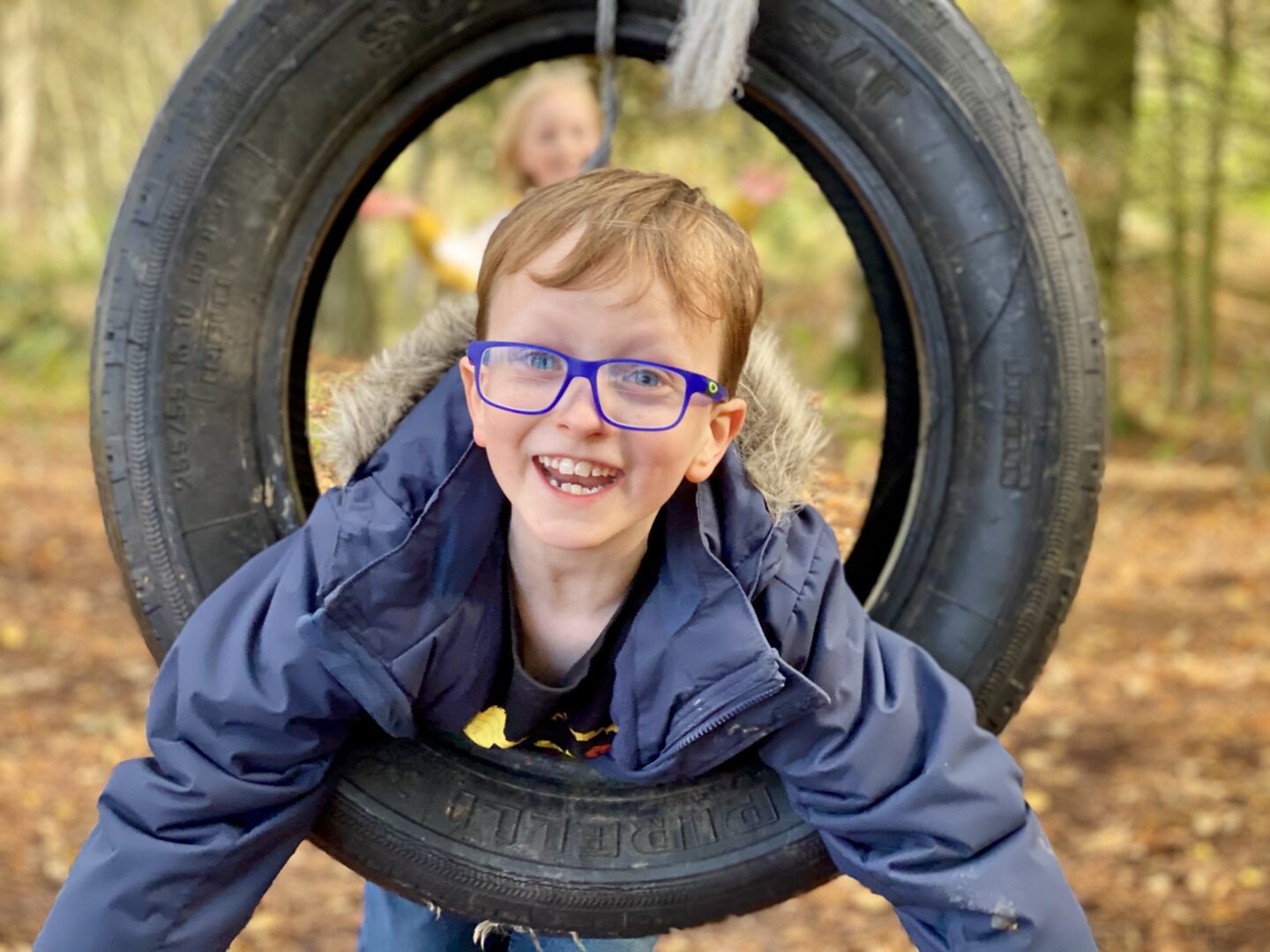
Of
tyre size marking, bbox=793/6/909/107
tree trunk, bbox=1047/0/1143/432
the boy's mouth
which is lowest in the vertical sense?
the boy's mouth

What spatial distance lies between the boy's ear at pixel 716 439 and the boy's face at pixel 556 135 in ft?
6.63

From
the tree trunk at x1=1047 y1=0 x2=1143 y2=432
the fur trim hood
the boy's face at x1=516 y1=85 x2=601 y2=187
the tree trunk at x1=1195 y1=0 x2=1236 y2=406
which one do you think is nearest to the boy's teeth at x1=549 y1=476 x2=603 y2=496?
the fur trim hood

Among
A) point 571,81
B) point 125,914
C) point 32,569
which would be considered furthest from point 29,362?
point 125,914

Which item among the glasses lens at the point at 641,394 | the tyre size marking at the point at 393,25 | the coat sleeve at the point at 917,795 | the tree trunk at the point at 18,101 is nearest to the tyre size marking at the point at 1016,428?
the coat sleeve at the point at 917,795

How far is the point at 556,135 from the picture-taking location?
348 centimetres

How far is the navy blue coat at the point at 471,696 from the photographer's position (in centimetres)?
150

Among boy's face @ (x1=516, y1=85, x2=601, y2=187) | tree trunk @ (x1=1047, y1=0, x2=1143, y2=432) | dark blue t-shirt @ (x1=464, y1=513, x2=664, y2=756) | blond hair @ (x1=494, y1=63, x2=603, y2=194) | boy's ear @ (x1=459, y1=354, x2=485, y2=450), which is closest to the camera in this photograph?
boy's ear @ (x1=459, y1=354, x2=485, y2=450)

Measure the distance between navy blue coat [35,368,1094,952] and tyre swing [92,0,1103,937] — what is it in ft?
0.77

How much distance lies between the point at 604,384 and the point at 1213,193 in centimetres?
781

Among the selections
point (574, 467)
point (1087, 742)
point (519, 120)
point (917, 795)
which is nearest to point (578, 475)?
point (574, 467)

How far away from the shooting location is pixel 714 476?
1616 millimetres

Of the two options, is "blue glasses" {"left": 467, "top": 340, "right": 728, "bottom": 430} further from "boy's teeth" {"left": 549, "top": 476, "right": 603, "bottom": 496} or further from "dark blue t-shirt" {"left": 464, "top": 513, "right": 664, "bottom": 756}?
"dark blue t-shirt" {"left": 464, "top": 513, "right": 664, "bottom": 756}

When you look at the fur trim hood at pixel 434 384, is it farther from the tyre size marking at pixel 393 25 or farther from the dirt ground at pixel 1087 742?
the dirt ground at pixel 1087 742

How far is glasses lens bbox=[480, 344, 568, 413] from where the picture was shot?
1.42 m
